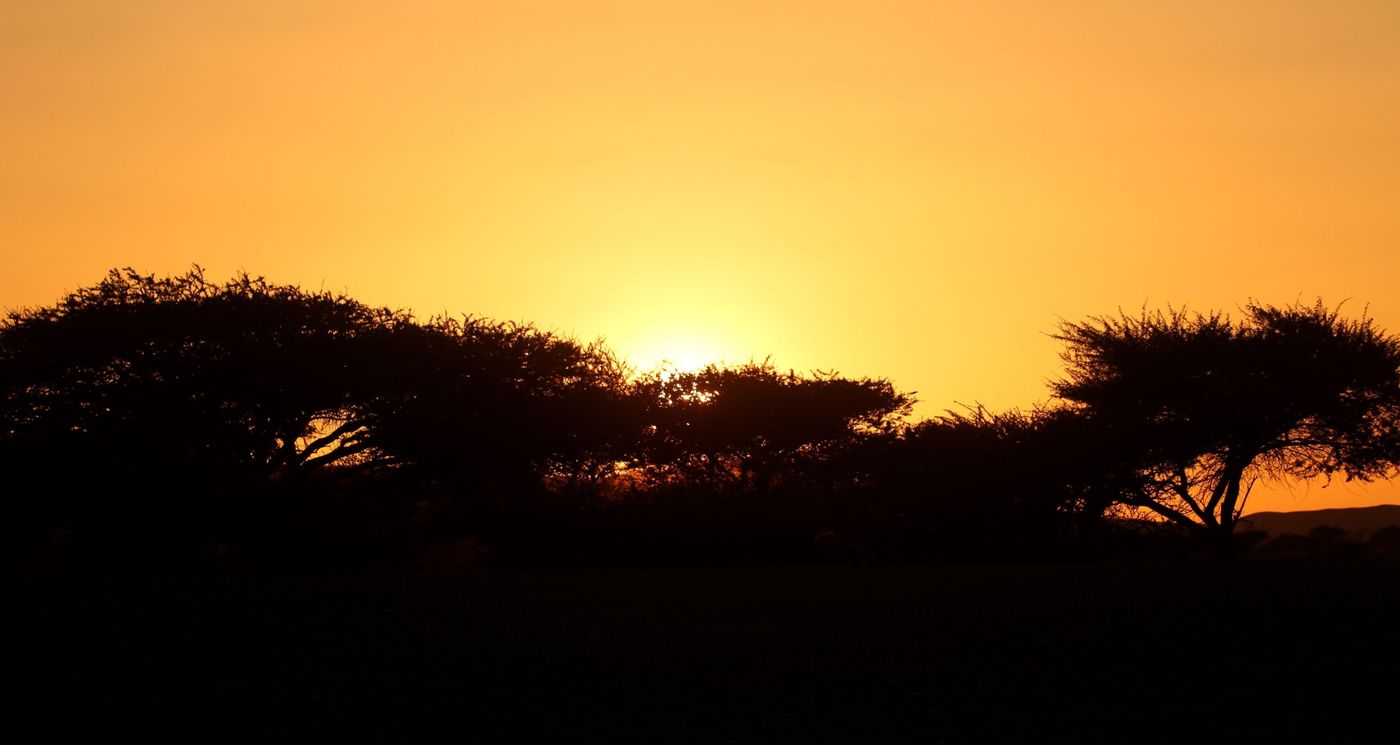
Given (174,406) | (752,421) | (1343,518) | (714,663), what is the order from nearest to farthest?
(714,663) < (174,406) < (752,421) < (1343,518)

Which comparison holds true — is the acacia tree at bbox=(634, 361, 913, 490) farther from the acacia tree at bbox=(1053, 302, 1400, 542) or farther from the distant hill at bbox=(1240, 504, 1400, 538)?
the distant hill at bbox=(1240, 504, 1400, 538)

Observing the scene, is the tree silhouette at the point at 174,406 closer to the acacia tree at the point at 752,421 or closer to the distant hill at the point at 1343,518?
the acacia tree at the point at 752,421

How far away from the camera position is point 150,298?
108 ft

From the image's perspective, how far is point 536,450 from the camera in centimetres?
3400

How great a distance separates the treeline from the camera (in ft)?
97.6

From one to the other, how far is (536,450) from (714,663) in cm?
2267

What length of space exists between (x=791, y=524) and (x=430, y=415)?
29.8ft

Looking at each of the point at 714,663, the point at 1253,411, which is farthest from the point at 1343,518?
the point at 714,663

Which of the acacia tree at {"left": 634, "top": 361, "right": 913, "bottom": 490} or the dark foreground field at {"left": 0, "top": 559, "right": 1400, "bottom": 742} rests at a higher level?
the acacia tree at {"left": 634, "top": 361, "right": 913, "bottom": 490}

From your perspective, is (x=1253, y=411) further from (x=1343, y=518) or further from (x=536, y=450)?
(x=1343, y=518)

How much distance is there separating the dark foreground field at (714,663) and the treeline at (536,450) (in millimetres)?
14065

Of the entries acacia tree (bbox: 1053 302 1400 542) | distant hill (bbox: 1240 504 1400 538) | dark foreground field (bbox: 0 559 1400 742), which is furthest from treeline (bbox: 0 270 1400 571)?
distant hill (bbox: 1240 504 1400 538)

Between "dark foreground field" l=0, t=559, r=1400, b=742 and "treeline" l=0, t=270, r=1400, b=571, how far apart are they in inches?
554

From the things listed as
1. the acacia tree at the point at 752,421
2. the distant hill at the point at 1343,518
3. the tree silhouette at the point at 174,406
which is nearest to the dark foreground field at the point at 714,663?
the tree silhouette at the point at 174,406
